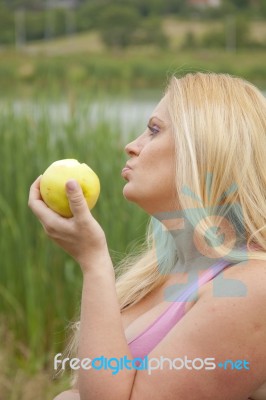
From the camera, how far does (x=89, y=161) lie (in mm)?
3734

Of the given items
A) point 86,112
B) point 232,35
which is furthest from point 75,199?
point 232,35

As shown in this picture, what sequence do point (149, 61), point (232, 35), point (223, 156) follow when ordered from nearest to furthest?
point (223, 156) → point (149, 61) → point (232, 35)

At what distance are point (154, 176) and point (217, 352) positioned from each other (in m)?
0.37

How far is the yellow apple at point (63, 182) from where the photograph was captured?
1784mm

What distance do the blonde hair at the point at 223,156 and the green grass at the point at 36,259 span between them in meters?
1.29

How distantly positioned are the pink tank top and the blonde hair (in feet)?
0.15

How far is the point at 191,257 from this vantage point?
1846 mm

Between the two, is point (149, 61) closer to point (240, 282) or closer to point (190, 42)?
point (190, 42)

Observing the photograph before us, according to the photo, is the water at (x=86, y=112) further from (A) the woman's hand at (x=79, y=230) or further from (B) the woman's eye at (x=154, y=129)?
(A) the woman's hand at (x=79, y=230)

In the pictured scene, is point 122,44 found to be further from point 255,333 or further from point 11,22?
point 255,333

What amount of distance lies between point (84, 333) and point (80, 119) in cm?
242

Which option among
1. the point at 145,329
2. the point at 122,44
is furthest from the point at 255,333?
the point at 122,44

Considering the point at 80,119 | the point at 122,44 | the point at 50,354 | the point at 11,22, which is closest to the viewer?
the point at 50,354

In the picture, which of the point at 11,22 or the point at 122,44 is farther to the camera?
the point at 122,44
